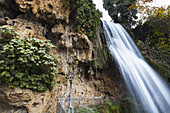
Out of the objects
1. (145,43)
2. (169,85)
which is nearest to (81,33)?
(169,85)

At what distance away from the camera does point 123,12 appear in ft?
50.9

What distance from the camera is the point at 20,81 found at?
3.51m

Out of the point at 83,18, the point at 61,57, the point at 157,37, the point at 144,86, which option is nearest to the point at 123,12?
the point at 157,37

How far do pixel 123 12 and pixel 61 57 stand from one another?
544 inches

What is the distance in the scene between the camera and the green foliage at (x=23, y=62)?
3406 mm

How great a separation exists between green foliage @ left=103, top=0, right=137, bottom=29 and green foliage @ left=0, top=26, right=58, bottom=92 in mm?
14039

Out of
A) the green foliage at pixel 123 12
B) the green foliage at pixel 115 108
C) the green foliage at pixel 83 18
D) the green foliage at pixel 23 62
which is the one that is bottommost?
the green foliage at pixel 115 108

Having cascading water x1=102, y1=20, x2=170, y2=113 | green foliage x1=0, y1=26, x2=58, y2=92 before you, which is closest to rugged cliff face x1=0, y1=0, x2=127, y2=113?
green foliage x1=0, y1=26, x2=58, y2=92

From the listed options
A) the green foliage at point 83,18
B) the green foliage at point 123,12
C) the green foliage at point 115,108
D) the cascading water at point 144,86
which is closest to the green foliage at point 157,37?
the green foliage at point 123,12

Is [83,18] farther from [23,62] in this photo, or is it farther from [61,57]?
[23,62]

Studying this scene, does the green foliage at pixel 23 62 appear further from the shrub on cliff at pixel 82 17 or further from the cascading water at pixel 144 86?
the cascading water at pixel 144 86

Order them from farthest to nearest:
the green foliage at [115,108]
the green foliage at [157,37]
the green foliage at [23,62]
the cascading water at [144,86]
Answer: the green foliage at [157,37] < the cascading water at [144,86] < the green foliage at [115,108] < the green foliage at [23,62]

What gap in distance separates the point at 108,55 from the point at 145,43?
9.17 meters

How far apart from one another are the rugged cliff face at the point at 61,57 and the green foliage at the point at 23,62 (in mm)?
288
